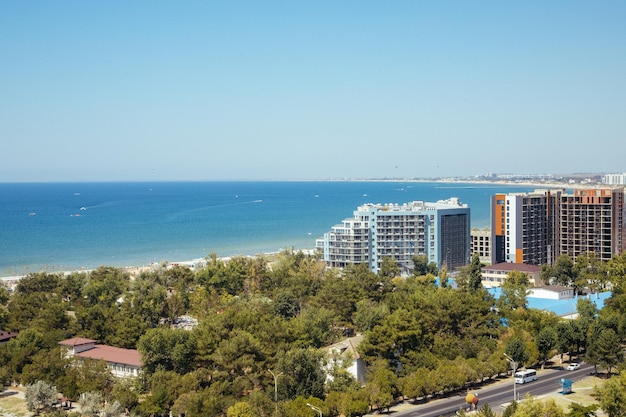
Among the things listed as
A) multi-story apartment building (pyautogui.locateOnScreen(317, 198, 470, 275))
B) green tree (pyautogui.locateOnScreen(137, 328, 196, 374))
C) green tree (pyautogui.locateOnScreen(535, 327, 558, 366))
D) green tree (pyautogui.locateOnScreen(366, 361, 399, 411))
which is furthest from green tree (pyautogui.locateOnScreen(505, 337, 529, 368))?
multi-story apartment building (pyautogui.locateOnScreen(317, 198, 470, 275))

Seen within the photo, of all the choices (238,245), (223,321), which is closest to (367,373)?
(223,321)

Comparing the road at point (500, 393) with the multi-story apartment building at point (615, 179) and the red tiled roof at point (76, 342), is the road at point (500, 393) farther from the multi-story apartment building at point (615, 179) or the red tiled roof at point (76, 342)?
the multi-story apartment building at point (615, 179)

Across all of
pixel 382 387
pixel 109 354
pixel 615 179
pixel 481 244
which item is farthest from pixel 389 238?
pixel 615 179

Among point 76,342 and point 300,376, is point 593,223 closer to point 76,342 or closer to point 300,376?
point 300,376

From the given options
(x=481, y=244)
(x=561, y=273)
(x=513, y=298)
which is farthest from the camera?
(x=481, y=244)

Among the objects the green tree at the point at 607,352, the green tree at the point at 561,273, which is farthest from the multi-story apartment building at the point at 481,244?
the green tree at the point at 607,352

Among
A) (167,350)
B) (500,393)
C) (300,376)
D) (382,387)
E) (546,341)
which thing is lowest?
(500,393)

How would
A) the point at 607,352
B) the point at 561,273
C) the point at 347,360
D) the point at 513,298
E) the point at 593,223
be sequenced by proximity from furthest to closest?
the point at 593,223 → the point at 561,273 → the point at 513,298 → the point at 607,352 → the point at 347,360
